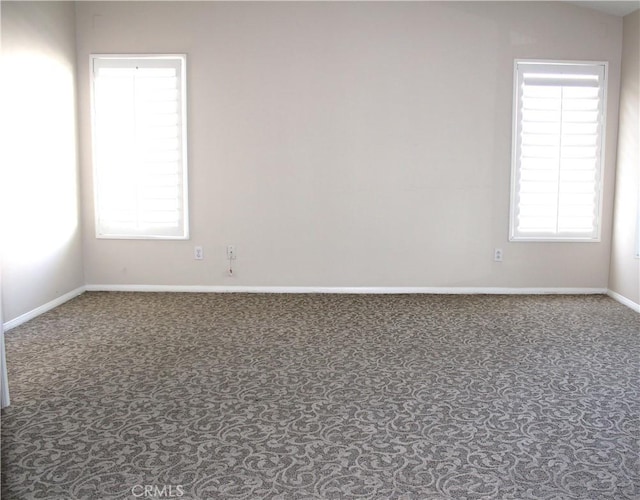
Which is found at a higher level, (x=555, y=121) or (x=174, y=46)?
(x=174, y=46)

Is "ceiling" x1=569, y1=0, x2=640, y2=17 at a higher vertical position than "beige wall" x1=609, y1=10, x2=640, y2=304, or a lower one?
higher

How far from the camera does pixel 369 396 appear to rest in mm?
3148

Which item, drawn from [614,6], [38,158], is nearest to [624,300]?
[614,6]

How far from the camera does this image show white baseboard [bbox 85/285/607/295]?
18.6 ft

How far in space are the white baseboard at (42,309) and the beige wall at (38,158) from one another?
1.4 inches

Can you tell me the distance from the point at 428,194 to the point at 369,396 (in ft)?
9.57

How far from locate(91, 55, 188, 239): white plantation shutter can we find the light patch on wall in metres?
0.27

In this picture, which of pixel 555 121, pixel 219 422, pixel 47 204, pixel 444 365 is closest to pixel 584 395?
pixel 444 365

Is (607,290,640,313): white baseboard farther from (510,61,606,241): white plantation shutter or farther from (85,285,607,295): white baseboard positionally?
(510,61,606,241): white plantation shutter

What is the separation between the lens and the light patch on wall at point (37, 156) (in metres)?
4.35

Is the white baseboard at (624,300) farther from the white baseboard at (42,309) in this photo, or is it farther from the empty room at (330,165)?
the white baseboard at (42,309)

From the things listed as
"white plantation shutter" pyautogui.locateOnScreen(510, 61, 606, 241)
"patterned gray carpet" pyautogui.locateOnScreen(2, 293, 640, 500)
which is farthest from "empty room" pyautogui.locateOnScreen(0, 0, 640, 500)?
"patterned gray carpet" pyautogui.locateOnScreen(2, 293, 640, 500)

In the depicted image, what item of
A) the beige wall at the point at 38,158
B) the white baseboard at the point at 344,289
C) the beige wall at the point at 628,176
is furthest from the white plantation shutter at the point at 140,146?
the beige wall at the point at 628,176

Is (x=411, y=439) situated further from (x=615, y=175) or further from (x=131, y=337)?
(x=615, y=175)
